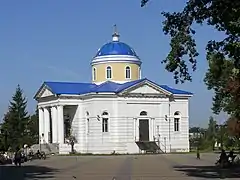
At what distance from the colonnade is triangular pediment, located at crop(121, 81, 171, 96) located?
32.0 ft

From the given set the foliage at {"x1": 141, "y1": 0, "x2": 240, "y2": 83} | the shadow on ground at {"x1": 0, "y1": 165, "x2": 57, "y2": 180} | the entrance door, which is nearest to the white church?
the entrance door

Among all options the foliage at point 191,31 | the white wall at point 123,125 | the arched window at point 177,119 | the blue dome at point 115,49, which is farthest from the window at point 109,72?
the foliage at point 191,31

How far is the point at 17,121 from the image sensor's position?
10425 centimetres

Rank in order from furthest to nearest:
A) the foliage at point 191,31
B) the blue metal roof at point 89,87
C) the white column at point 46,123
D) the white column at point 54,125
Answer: the white column at point 46,123 < the white column at point 54,125 < the blue metal roof at point 89,87 < the foliage at point 191,31

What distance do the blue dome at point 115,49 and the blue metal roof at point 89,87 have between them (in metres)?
Answer: 4.76

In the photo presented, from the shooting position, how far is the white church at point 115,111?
84.6 m

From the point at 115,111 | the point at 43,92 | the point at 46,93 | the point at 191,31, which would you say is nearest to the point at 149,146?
the point at 115,111

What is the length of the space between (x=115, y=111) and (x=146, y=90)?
5561 mm

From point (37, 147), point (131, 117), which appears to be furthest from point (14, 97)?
point (131, 117)

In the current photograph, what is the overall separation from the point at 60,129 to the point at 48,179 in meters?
55.8

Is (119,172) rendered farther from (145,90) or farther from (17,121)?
(17,121)

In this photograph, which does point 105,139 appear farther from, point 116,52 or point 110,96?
point 116,52

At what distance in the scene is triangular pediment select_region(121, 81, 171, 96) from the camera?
8531cm

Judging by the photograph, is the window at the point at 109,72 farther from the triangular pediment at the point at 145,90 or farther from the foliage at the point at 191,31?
the foliage at the point at 191,31
